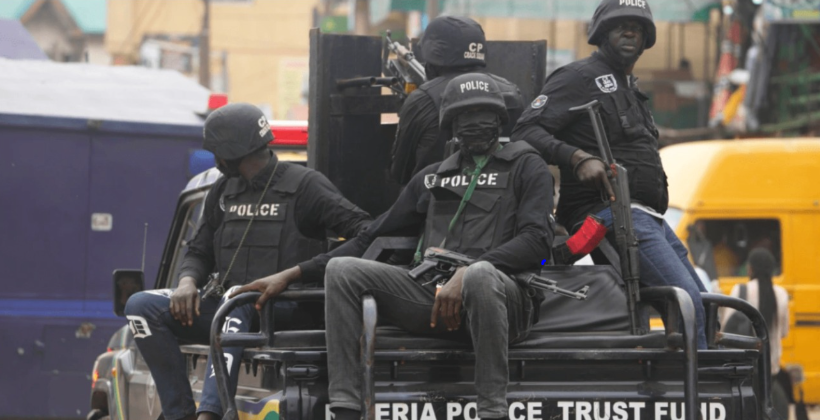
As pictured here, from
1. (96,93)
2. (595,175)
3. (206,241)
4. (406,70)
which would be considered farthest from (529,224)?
(96,93)

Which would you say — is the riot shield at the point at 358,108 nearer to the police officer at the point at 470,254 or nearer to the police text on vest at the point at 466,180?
the police officer at the point at 470,254

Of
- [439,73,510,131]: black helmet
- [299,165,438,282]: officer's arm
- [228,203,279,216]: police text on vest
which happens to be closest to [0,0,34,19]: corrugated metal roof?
[228,203,279,216]: police text on vest

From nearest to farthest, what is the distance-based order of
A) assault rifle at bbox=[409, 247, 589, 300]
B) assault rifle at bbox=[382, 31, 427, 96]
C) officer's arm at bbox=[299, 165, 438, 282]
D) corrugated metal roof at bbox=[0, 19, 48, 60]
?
assault rifle at bbox=[409, 247, 589, 300], officer's arm at bbox=[299, 165, 438, 282], assault rifle at bbox=[382, 31, 427, 96], corrugated metal roof at bbox=[0, 19, 48, 60]

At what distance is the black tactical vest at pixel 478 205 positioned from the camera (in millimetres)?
5164

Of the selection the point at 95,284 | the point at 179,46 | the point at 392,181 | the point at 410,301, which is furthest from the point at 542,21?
the point at 410,301

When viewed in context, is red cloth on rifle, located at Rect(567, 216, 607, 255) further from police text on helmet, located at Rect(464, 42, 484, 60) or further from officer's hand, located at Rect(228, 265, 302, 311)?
police text on helmet, located at Rect(464, 42, 484, 60)

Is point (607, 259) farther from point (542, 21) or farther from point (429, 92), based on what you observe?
point (542, 21)

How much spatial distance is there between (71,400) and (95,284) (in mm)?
995

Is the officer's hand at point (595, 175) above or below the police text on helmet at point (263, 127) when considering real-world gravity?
below

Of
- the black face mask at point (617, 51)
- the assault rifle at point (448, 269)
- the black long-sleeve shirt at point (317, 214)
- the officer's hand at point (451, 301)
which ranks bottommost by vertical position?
the officer's hand at point (451, 301)

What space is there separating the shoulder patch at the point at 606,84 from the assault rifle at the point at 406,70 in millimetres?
1476

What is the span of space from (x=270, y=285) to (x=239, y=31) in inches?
1893

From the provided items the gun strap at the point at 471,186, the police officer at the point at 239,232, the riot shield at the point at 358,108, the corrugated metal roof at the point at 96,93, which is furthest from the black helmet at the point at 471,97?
the corrugated metal roof at the point at 96,93

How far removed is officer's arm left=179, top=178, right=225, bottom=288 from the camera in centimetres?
614
